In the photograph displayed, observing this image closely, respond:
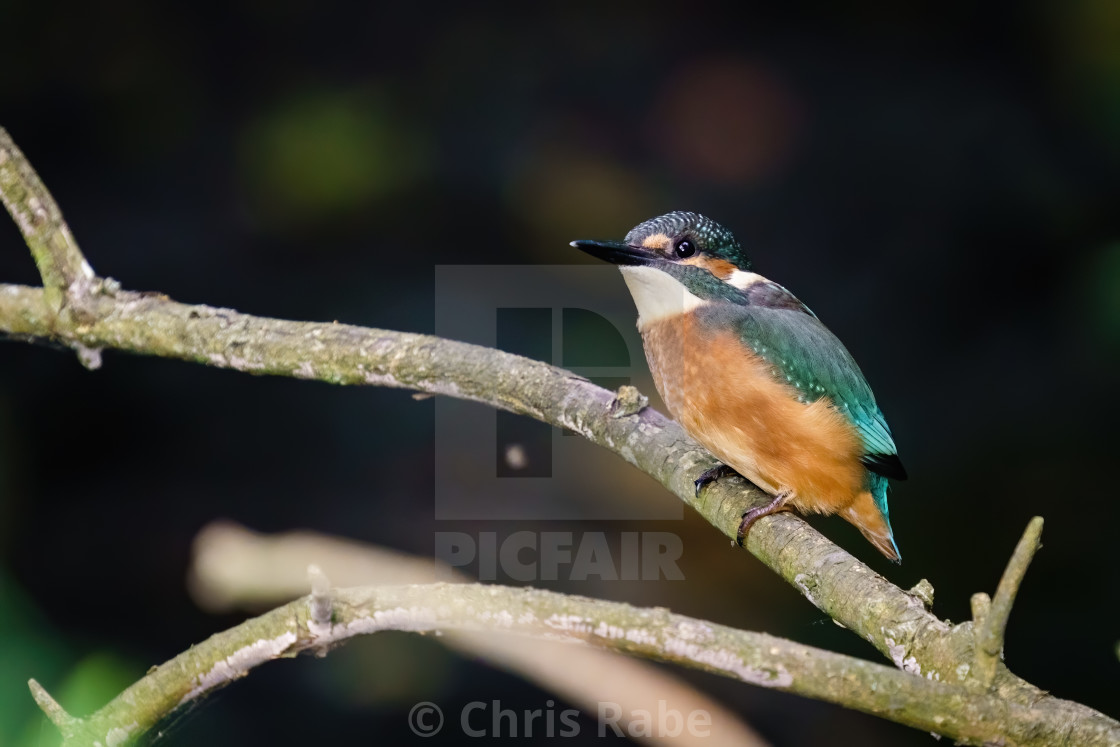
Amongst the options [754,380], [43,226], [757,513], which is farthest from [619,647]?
[43,226]

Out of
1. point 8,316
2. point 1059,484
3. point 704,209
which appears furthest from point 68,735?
point 1059,484

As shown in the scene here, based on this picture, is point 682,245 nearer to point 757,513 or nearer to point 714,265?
point 714,265

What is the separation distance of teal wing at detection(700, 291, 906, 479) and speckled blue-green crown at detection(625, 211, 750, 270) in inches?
4.8

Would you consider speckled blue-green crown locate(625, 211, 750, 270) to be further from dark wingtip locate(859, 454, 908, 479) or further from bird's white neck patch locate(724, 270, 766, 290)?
dark wingtip locate(859, 454, 908, 479)

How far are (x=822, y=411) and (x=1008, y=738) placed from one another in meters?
0.73

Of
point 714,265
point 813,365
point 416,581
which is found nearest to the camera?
point 813,365

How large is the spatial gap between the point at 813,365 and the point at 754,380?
0.11 metres

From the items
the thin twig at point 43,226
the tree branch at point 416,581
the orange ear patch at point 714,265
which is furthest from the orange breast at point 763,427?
the thin twig at point 43,226

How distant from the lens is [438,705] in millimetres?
2014

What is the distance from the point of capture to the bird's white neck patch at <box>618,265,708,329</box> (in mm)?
1563

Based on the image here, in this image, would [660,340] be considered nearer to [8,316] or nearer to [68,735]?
[68,735]

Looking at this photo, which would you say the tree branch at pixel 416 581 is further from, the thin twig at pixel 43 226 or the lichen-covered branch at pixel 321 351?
the thin twig at pixel 43 226

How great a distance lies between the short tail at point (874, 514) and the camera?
1.56 metres

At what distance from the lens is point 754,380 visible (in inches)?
58.5
